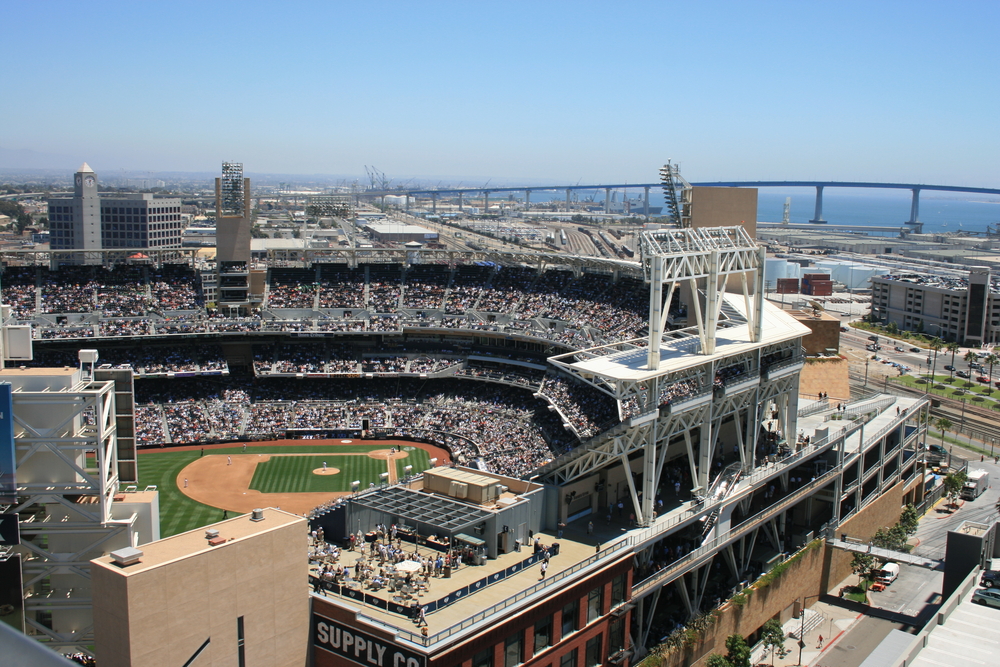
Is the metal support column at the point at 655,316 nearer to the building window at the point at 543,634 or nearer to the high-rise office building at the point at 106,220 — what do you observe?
the building window at the point at 543,634

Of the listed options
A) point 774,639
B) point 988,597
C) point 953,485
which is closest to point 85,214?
point 953,485

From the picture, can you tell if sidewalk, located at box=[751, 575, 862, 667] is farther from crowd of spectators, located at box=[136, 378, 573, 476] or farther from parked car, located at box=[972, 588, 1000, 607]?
crowd of spectators, located at box=[136, 378, 573, 476]

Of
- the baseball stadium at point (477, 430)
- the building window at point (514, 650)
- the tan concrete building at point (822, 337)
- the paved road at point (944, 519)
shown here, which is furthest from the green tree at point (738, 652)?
the tan concrete building at point (822, 337)

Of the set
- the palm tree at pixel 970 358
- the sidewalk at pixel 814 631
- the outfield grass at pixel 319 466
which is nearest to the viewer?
the sidewalk at pixel 814 631

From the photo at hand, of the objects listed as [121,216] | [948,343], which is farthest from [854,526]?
[121,216]

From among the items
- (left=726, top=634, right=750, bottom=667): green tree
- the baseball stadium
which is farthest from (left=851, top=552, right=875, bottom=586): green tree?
(left=726, top=634, right=750, bottom=667): green tree
